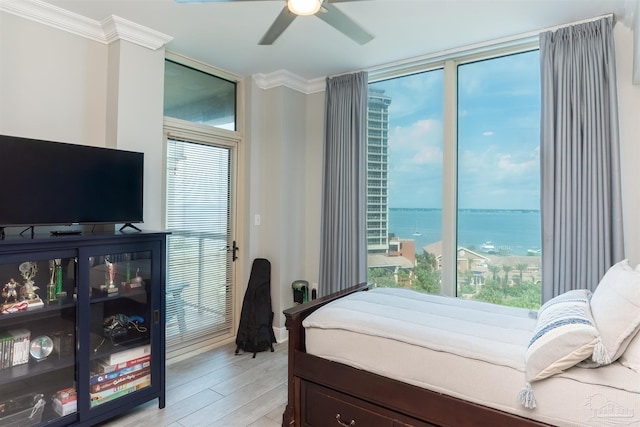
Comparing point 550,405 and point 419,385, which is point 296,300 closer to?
point 419,385

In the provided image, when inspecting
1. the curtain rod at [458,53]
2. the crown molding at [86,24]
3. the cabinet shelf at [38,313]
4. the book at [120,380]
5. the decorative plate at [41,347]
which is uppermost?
the curtain rod at [458,53]

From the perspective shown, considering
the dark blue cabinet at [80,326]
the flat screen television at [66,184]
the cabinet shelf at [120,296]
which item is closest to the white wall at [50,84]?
the flat screen television at [66,184]

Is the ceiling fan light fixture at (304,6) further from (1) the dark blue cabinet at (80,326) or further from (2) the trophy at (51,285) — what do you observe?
(2) the trophy at (51,285)

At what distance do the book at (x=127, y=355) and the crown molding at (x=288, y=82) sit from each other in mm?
2769

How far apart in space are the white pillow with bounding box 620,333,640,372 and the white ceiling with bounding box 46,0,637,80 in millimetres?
2110

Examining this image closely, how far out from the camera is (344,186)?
380 cm

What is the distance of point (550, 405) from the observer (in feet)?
5.03

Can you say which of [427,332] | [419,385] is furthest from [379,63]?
[419,385]

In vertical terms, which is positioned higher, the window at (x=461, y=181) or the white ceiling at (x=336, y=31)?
the white ceiling at (x=336, y=31)

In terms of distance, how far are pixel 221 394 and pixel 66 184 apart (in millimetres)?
1832

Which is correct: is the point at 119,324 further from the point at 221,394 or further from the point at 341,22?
the point at 341,22

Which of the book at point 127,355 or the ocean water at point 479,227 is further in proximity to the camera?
the ocean water at point 479,227

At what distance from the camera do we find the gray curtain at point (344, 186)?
147 inches

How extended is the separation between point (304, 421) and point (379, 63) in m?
3.14
